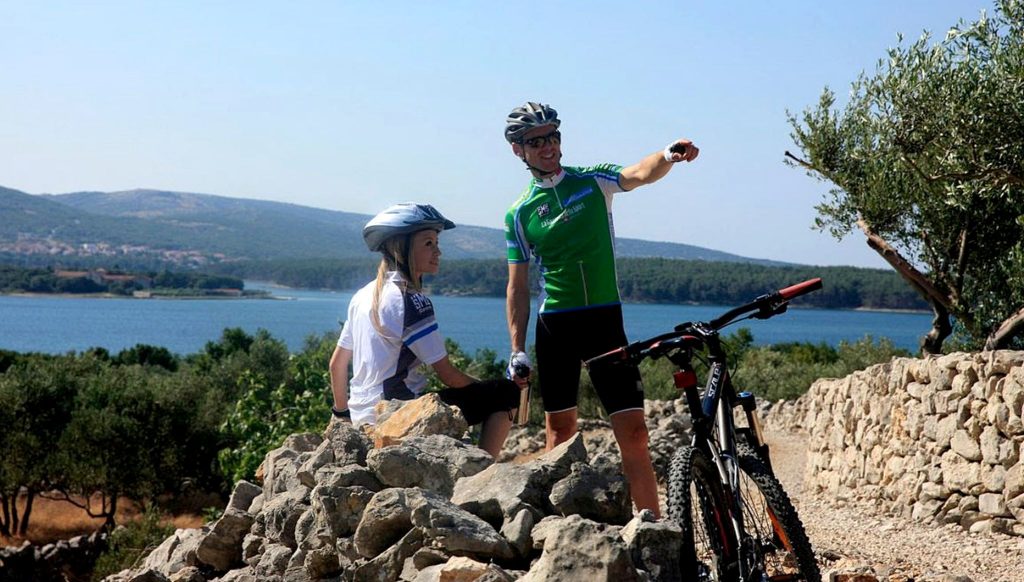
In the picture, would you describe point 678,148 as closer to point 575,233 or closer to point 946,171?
point 575,233

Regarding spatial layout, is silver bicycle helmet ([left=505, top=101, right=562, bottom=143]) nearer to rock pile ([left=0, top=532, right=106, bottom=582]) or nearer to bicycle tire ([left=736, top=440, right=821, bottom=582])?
bicycle tire ([left=736, top=440, right=821, bottom=582])

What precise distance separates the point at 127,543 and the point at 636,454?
8484mm

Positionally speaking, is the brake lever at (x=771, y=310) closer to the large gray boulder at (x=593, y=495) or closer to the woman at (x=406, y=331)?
the large gray boulder at (x=593, y=495)

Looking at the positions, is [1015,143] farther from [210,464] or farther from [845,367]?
[210,464]

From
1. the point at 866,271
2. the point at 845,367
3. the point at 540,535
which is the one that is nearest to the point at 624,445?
the point at 540,535

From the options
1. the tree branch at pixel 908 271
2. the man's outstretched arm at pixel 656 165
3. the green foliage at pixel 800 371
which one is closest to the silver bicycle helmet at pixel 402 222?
the man's outstretched arm at pixel 656 165

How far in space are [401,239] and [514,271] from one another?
62 centimetres

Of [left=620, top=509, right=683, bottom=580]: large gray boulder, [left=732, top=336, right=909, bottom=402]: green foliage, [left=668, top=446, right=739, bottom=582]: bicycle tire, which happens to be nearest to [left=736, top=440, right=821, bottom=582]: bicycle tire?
[left=668, top=446, right=739, bottom=582]: bicycle tire

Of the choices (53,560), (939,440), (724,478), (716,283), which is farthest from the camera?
(716,283)

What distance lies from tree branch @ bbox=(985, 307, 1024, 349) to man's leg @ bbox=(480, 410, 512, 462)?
238 inches

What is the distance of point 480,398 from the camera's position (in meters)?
6.02

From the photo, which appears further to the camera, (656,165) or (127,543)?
(127,543)

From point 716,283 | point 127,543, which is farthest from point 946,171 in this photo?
point 716,283

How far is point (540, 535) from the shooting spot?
14.2 ft
